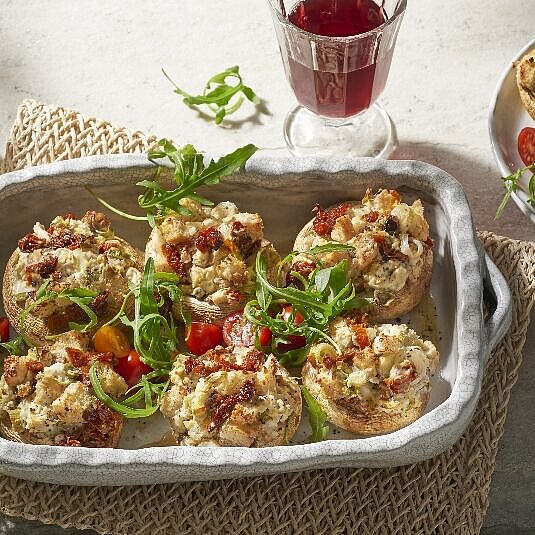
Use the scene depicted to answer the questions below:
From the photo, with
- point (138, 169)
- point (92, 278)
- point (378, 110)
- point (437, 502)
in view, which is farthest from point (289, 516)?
point (378, 110)

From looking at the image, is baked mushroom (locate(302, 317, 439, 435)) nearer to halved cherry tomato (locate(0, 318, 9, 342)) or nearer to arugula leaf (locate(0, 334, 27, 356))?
arugula leaf (locate(0, 334, 27, 356))

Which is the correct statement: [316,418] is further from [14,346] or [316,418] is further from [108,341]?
[14,346]

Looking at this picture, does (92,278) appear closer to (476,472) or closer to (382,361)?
(382,361)

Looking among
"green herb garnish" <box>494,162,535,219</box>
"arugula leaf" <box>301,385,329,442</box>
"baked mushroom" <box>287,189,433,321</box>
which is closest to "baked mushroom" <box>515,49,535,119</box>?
"green herb garnish" <box>494,162,535,219</box>

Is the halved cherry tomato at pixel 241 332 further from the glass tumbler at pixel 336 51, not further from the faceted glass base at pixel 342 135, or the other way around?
the faceted glass base at pixel 342 135

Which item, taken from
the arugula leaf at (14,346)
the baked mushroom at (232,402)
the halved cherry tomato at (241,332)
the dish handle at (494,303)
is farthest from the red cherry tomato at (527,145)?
the arugula leaf at (14,346)

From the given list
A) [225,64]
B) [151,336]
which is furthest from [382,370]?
[225,64]

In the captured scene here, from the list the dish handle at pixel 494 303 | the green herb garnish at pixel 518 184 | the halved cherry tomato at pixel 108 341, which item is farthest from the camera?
the green herb garnish at pixel 518 184
